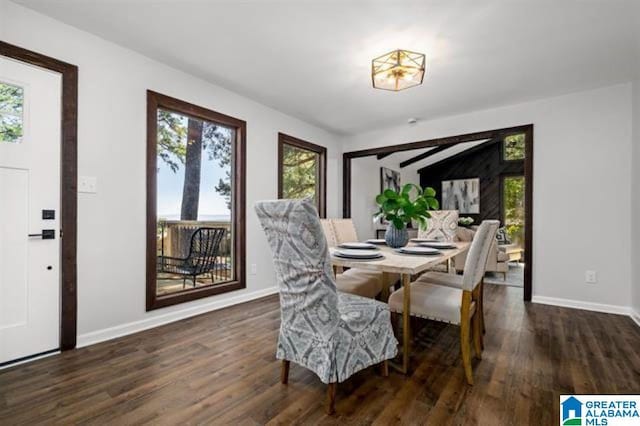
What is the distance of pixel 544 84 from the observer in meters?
3.09

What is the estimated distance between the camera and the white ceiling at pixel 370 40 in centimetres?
197

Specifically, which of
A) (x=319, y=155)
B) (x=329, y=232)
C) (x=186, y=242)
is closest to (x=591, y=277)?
(x=329, y=232)

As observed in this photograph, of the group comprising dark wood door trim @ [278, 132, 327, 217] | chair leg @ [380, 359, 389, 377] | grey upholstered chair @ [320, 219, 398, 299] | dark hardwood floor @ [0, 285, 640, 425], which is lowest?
dark hardwood floor @ [0, 285, 640, 425]

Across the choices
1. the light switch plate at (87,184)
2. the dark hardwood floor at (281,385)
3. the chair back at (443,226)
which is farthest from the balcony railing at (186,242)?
the chair back at (443,226)

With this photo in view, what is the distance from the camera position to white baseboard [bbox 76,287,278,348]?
224 cm

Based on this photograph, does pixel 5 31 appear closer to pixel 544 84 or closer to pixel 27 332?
pixel 27 332

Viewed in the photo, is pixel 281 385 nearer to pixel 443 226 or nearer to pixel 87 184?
pixel 87 184

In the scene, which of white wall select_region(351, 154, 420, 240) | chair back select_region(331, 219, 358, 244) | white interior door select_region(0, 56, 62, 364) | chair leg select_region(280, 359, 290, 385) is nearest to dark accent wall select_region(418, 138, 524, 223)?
white wall select_region(351, 154, 420, 240)

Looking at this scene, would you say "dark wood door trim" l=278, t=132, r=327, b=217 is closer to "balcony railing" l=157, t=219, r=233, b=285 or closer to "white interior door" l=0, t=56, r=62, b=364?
"balcony railing" l=157, t=219, r=233, b=285

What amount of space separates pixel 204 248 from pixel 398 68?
8.53ft

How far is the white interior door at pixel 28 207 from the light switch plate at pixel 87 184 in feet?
0.43

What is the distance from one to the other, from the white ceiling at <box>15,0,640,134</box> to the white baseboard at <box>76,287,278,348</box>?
2.29 m

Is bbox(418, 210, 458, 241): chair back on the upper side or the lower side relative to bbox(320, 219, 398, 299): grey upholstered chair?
upper

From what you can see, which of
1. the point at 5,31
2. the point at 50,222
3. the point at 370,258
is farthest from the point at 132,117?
the point at 370,258
